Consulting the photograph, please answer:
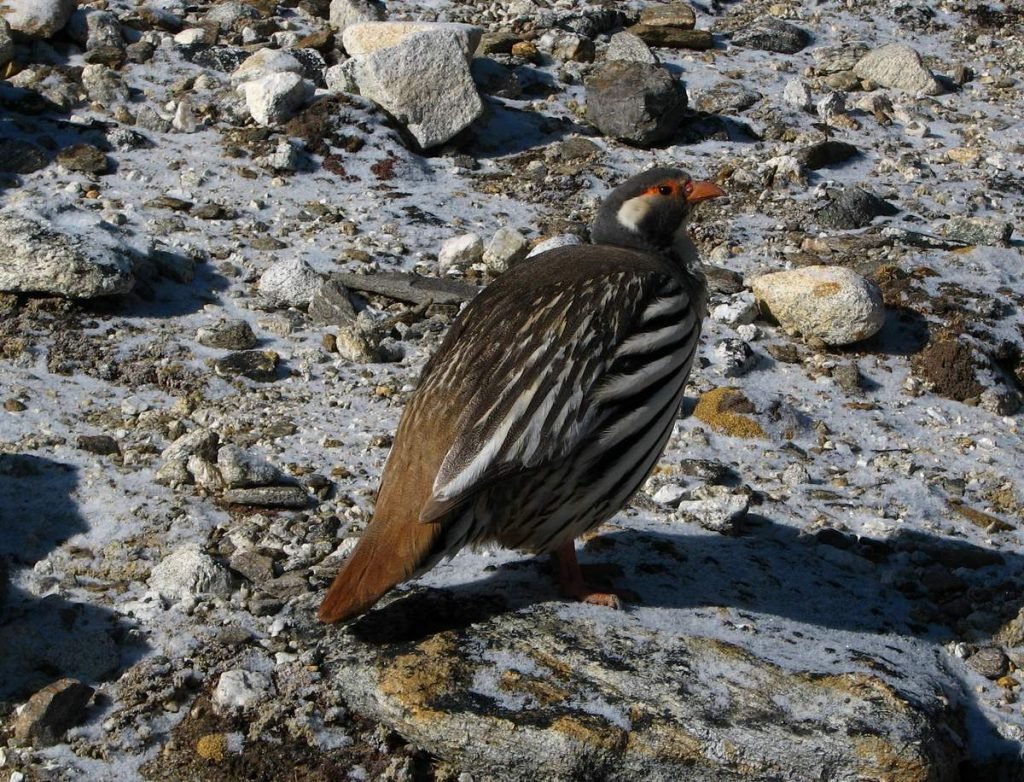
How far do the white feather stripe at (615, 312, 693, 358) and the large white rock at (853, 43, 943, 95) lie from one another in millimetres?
5940

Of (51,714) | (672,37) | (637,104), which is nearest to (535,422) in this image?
(51,714)

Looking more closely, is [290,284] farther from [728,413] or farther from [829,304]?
[829,304]

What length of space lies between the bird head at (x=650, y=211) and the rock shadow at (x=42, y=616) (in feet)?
7.76

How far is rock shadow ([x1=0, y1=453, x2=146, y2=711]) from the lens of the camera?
4.11 m

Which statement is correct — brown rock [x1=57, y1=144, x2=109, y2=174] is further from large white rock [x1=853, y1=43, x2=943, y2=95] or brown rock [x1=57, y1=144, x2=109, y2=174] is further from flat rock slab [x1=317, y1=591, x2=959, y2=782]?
large white rock [x1=853, y1=43, x2=943, y2=95]

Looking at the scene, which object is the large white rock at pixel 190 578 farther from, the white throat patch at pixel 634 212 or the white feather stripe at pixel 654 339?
the white throat patch at pixel 634 212

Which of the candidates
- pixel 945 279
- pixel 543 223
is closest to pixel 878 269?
pixel 945 279

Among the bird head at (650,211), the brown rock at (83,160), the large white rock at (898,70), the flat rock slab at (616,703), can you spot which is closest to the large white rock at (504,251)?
the bird head at (650,211)

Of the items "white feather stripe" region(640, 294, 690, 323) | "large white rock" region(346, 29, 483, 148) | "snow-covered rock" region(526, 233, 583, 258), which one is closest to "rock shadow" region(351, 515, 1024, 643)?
"white feather stripe" region(640, 294, 690, 323)

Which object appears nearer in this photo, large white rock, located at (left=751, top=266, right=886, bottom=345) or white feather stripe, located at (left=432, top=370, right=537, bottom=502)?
white feather stripe, located at (left=432, top=370, right=537, bottom=502)

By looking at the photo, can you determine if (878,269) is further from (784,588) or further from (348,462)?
(348,462)

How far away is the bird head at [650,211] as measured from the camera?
199 inches

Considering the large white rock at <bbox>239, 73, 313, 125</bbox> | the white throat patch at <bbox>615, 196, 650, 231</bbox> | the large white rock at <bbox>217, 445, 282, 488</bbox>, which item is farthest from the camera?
the large white rock at <bbox>239, 73, 313, 125</bbox>

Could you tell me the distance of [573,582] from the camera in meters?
4.53
